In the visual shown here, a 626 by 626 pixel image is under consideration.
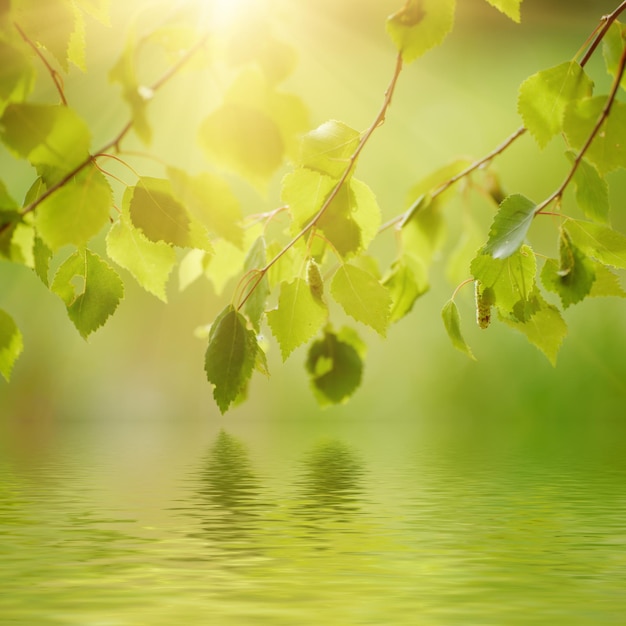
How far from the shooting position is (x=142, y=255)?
2.49 ft

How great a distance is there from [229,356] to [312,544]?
0.87m

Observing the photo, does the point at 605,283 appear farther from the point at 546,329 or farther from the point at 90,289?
the point at 90,289

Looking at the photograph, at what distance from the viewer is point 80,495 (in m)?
2.26

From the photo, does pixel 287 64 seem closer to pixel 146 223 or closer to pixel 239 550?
pixel 146 223

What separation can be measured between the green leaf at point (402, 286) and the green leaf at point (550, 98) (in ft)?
1.21

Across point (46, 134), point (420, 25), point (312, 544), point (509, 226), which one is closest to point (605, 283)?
point (509, 226)

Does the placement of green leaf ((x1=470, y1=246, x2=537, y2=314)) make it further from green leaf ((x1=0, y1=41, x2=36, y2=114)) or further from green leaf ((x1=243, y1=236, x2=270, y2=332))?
green leaf ((x1=0, y1=41, x2=36, y2=114))

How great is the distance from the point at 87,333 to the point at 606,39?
0.50 meters

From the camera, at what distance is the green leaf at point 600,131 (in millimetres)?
766

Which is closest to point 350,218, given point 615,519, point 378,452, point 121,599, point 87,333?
point 87,333

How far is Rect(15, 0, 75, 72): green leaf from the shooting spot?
1.93 ft

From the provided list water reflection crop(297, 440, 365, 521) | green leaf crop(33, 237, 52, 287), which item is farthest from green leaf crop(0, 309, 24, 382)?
water reflection crop(297, 440, 365, 521)

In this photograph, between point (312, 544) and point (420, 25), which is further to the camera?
point (312, 544)

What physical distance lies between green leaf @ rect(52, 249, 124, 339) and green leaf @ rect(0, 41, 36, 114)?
23cm
